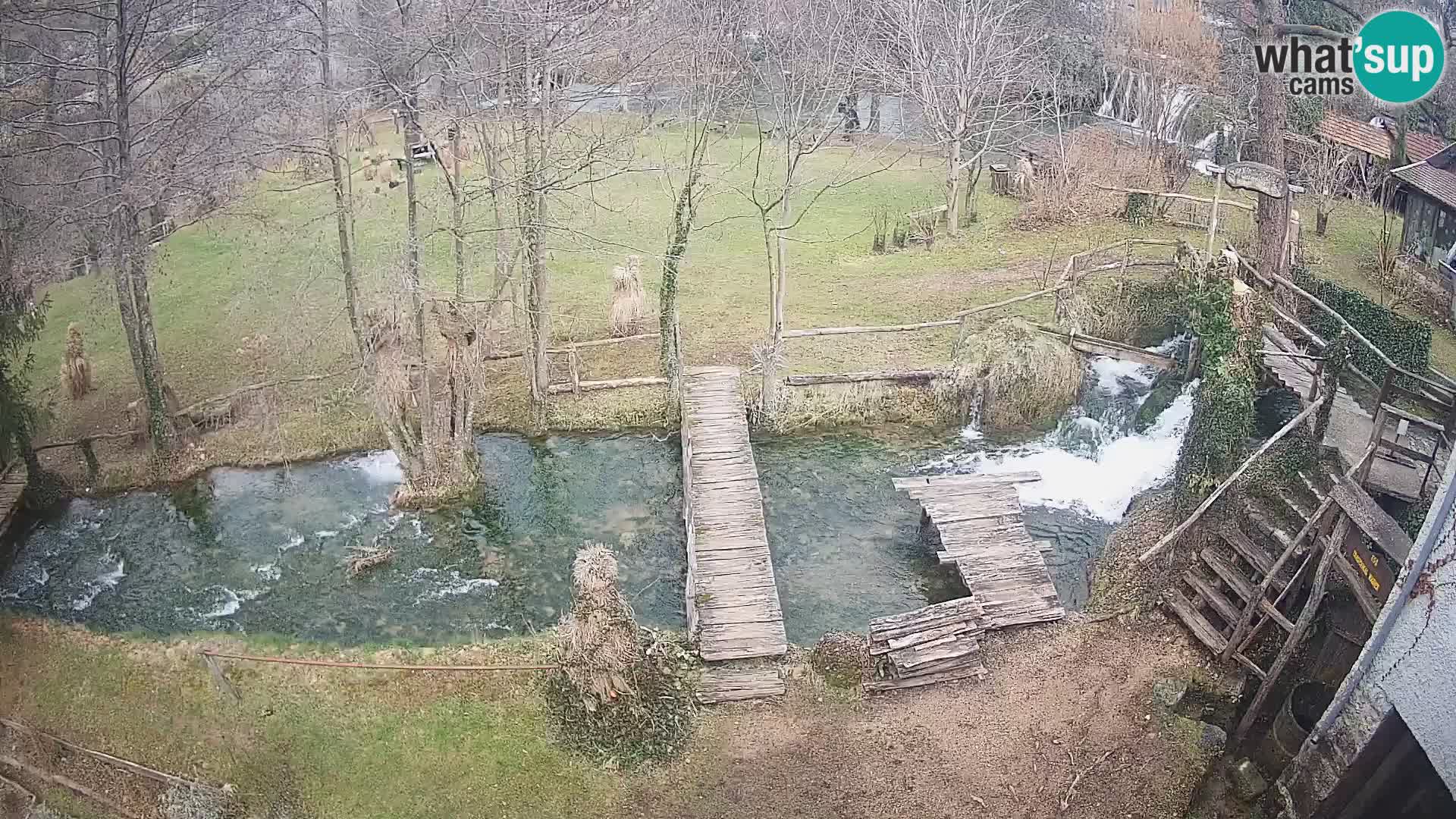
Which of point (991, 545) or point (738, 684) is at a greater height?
point (991, 545)

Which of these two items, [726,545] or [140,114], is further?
[140,114]

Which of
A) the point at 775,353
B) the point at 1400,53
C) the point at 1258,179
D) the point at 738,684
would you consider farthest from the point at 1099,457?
the point at 1400,53

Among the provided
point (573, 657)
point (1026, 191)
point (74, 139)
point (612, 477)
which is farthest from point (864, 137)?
point (573, 657)

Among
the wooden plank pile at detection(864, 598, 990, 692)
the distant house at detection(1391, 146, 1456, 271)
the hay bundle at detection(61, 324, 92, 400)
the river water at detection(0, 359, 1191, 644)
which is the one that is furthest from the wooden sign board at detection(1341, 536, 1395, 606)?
the hay bundle at detection(61, 324, 92, 400)

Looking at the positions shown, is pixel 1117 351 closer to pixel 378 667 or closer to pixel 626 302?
pixel 626 302

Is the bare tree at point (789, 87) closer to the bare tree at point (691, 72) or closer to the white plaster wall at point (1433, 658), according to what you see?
the bare tree at point (691, 72)

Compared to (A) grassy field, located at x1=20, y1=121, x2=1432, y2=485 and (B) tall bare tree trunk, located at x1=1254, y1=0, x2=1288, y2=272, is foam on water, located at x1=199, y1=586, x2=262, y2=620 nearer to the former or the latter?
(A) grassy field, located at x1=20, y1=121, x2=1432, y2=485
